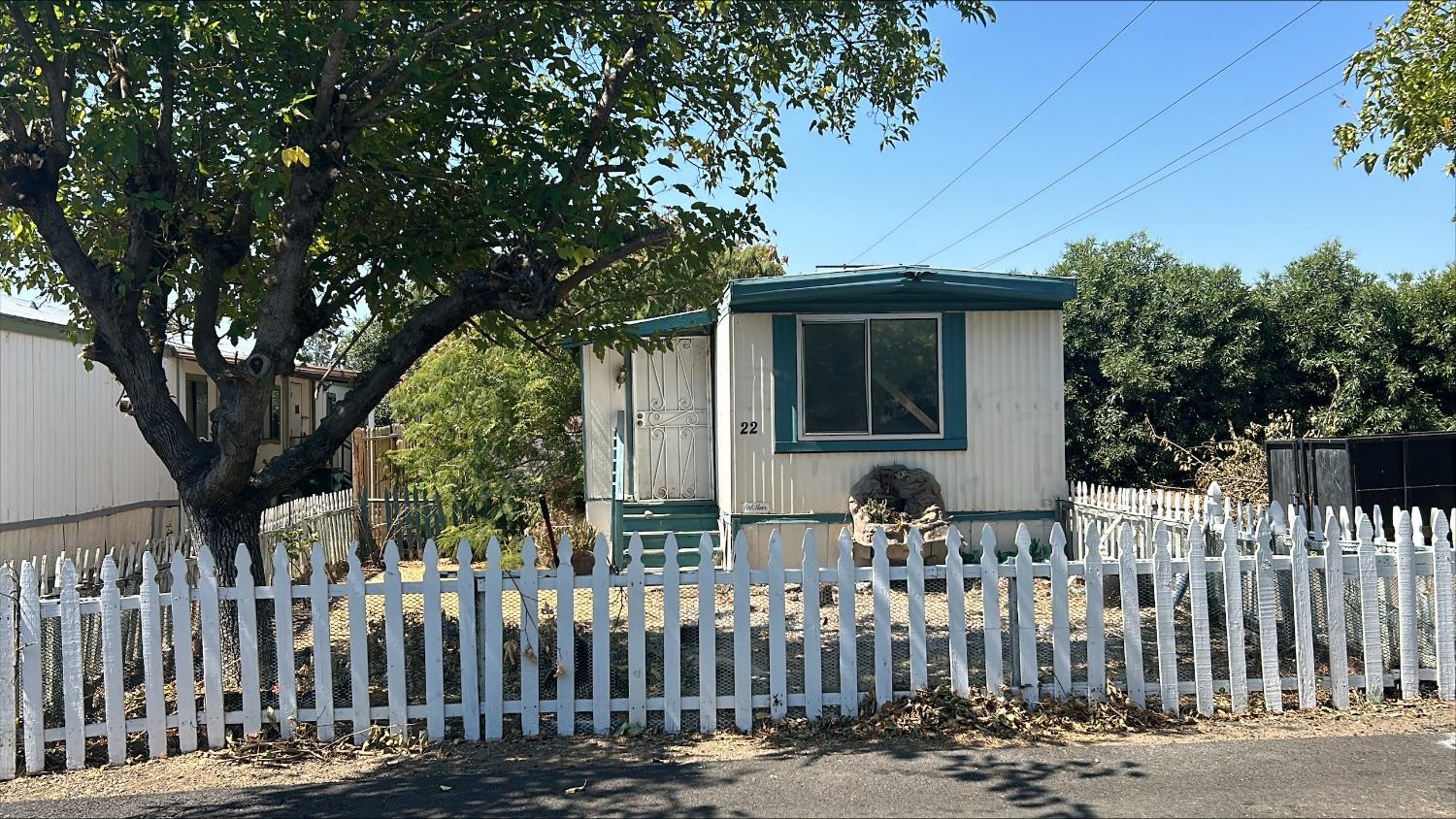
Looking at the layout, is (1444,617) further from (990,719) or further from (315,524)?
(315,524)

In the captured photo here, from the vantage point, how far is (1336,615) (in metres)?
5.66

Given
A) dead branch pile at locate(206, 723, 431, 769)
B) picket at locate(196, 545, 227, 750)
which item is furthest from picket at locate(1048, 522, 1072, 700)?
picket at locate(196, 545, 227, 750)

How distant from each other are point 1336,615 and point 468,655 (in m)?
4.82

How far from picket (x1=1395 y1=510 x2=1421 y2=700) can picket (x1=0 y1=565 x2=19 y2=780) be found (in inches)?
293

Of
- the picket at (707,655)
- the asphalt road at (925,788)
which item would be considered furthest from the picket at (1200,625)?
the picket at (707,655)

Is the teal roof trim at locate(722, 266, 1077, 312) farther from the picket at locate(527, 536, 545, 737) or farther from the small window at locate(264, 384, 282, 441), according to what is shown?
the small window at locate(264, 384, 282, 441)

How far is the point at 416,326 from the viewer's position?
600 centimetres

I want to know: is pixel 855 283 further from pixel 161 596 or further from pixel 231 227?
pixel 161 596

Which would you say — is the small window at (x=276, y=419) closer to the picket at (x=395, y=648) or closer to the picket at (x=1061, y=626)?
the picket at (x=395, y=648)

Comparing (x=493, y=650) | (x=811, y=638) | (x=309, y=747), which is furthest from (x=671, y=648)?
(x=309, y=747)

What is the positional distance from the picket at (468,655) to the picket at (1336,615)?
475 cm

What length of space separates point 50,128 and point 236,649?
334 cm

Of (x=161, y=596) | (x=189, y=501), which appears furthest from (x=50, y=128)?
(x=161, y=596)

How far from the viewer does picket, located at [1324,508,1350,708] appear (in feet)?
18.5
